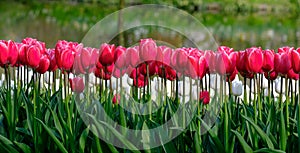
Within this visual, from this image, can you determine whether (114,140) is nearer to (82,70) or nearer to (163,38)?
(82,70)

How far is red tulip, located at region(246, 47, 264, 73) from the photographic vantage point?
226 cm

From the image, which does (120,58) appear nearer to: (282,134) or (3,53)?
(3,53)

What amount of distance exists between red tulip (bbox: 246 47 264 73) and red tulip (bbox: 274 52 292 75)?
0.06 meters

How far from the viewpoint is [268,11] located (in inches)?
721

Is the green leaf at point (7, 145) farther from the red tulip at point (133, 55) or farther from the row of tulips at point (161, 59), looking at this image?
the red tulip at point (133, 55)

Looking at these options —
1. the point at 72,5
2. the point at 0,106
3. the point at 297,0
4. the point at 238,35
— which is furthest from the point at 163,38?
the point at 0,106

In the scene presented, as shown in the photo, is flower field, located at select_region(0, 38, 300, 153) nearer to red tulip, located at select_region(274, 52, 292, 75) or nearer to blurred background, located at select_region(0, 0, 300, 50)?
red tulip, located at select_region(274, 52, 292, 75)

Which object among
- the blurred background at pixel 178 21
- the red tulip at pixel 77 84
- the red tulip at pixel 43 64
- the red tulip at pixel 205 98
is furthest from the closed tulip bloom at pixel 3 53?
the blurred background at pixel 178 21

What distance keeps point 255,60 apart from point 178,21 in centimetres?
1197

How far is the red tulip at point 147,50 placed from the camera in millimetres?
2291

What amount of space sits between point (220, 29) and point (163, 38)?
2.04m

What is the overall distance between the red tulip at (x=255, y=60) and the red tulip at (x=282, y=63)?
2.4 inches

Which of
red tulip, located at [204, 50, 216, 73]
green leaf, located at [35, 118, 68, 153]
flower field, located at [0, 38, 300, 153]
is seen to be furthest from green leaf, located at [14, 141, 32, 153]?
red tulip, located at [204, 50, 216, 73]

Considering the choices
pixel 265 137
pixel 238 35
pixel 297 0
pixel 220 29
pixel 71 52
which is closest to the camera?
pixel 265 137
